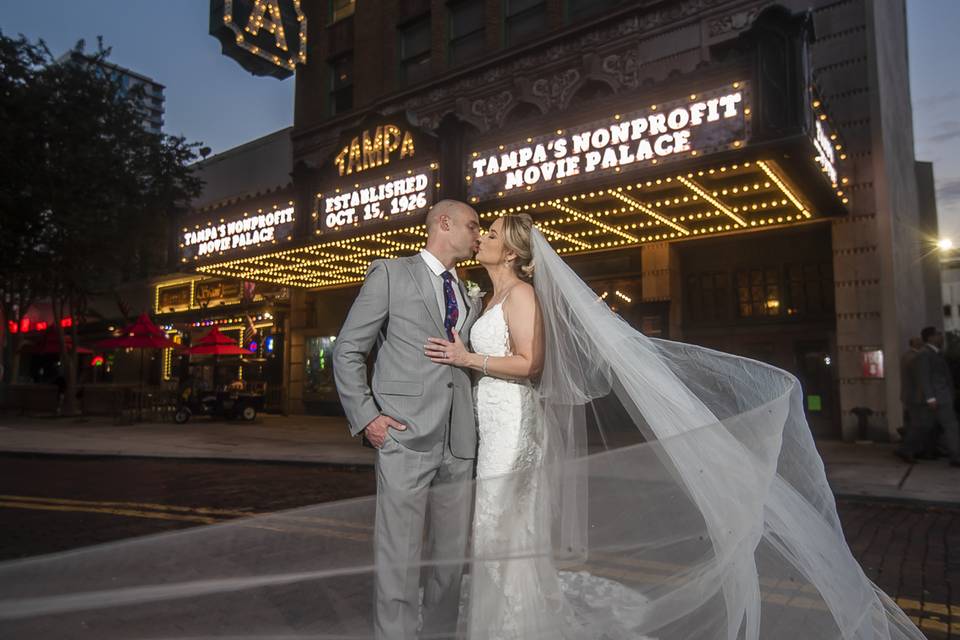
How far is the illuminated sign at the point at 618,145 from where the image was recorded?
8.71 m

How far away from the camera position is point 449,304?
3014 millimetres

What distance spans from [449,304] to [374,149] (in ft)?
35.8

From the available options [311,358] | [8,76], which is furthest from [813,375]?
[8,76]

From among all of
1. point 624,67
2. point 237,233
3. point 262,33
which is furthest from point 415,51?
point 237,233

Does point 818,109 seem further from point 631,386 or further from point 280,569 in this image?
point 280,569

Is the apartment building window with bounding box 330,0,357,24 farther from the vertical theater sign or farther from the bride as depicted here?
the bride

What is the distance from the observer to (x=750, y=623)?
2473mm

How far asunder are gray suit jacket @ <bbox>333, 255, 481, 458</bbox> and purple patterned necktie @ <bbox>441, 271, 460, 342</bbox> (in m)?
0.09

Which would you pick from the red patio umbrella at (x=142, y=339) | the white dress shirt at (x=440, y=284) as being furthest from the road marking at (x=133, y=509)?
the red patio umbrella at (x=142, y=339)

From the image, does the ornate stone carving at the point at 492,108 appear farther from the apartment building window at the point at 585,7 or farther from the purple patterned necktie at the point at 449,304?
the purple patterned necktie at the point at 449,304

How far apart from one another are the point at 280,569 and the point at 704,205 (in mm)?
10107

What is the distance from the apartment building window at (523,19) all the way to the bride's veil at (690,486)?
14722 millimetres

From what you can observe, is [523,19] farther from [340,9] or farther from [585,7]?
[340,9]

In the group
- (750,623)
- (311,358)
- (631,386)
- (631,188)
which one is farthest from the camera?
(311,358)
